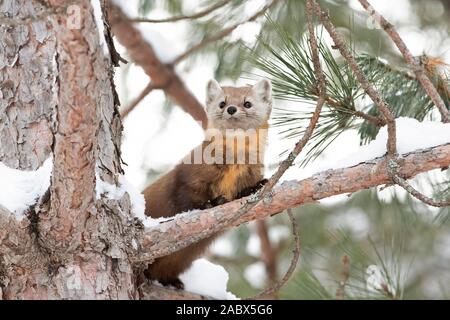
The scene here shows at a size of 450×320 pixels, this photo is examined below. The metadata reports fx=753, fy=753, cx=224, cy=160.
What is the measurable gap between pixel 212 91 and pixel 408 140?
1.73m

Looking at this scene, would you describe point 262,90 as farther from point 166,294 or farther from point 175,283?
point 166,294

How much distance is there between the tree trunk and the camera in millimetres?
1855

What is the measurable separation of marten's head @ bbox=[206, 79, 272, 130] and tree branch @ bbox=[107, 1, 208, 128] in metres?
0.31

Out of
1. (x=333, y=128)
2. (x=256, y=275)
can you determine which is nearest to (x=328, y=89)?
(x=333, y=128)

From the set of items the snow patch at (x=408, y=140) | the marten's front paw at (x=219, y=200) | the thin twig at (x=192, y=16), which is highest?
the thin twig at (x=192, y=16)

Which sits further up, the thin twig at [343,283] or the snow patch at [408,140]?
the snow patch at [408,140]

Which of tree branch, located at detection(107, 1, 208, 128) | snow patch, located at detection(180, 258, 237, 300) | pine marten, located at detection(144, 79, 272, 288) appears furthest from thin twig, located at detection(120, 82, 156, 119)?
snow patch, located at detection(180, 258, 237, 300)

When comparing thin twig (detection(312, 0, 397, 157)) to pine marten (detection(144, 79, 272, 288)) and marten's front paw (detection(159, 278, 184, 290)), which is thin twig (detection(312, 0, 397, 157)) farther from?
marten's front paw (detection(159, 278, 184, 290))

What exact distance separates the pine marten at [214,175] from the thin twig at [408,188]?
1093 mm

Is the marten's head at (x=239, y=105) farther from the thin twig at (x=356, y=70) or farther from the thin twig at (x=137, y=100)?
the thin twig at (x=356, y=70)

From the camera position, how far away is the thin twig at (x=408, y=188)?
2291 millimetres

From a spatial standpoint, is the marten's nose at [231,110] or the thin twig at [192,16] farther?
the marten's nose at [231,110]

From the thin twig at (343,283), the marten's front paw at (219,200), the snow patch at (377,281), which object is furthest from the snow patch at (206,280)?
the snow patch at (377,281)
